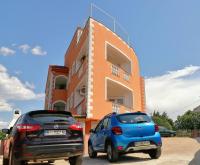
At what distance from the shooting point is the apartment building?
61.1ft

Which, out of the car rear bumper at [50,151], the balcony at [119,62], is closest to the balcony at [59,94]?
the balcony at [119,62]

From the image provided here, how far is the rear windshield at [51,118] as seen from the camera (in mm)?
7434

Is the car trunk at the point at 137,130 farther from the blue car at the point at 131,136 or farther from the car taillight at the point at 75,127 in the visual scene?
the car taillight at the point at 75,127

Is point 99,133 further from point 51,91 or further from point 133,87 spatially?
point 51,91

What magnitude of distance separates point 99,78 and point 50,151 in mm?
12436

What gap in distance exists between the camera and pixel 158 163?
8.98 m

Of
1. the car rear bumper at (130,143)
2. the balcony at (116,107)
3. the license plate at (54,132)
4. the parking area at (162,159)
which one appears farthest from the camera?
the balcony at (116,107)

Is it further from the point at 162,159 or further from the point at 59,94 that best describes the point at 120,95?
the point at 162,159

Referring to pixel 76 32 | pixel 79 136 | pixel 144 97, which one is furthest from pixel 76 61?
pixel 79 136

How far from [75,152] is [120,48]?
16180 millimetres

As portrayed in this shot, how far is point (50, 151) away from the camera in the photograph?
23.4 ft

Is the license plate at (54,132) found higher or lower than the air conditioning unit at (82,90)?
lower

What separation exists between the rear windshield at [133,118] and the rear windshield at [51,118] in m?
2.74

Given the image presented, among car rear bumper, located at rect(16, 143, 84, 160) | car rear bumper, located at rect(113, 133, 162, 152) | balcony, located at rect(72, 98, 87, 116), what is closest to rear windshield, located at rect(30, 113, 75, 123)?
car rear bumper, located at rect(16, 143, 84, 160)
